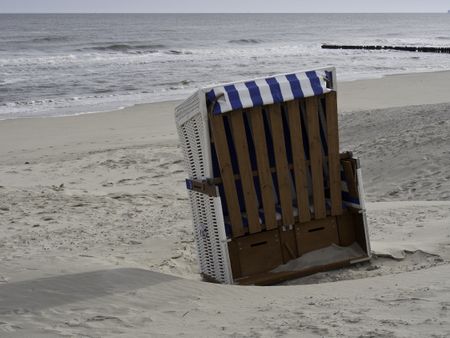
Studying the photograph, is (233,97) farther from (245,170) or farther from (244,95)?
(245,170)

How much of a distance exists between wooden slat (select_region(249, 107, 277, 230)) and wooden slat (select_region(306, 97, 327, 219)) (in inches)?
15.6

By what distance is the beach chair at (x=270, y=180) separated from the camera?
18.5 feet

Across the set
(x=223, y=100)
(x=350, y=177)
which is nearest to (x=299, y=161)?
(x=350, y=177)

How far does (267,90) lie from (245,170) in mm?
678

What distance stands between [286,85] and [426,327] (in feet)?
8.19

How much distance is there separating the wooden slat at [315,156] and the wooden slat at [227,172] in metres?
0.72

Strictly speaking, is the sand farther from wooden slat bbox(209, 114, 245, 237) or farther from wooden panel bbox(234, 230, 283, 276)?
wooden slat bbox(209, 114, 245, 237)

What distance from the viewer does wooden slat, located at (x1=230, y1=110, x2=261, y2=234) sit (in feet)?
18.5

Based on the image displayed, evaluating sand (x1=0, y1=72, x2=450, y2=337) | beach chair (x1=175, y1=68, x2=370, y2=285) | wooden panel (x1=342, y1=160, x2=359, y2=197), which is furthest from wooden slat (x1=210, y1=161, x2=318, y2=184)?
sand (x1=0, y1=72, x2=450, y2=337)

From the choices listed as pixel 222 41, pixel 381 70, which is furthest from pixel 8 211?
pixel 222 41

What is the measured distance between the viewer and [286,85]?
18.7 ft

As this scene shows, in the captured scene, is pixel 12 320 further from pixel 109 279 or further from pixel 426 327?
pixel 426 327

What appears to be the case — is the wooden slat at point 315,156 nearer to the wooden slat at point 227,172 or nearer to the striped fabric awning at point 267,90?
the striped fabric awning at point 267,90

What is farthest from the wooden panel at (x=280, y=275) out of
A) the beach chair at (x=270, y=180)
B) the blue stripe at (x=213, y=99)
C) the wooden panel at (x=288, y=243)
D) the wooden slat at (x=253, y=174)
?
the blue stripe at (x=213, y=99)
